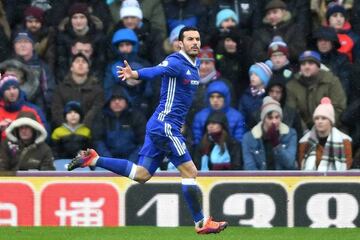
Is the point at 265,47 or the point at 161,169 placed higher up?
the point at 265,47

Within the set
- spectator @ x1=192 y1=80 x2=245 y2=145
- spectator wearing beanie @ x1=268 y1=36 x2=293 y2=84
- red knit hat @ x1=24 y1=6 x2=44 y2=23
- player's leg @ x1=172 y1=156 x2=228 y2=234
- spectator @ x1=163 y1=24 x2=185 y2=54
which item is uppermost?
red knit hat @ x1=24 y1=6 x2=44 y2=23

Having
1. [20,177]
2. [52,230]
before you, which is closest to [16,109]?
[20,177]

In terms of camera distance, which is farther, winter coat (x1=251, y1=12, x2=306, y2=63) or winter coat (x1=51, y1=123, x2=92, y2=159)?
winter coat (x1=251, y1=12, x2=306, y2=63)

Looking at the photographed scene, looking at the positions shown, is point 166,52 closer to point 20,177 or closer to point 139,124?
point 139,124

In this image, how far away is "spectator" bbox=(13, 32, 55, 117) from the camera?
14.3 meters

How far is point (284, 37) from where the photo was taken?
47.5ft

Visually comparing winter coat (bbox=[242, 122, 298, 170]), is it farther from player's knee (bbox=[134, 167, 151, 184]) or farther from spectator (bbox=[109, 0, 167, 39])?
player's knee (bbox=[134, 167, 151, 184])

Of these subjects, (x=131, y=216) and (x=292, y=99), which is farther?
(x=292, y=99)

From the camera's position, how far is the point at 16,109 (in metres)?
13.5

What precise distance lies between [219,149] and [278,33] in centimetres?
207

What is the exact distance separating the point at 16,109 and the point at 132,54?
5.22ft

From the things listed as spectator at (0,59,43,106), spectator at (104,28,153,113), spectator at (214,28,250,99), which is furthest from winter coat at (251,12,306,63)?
spectator at (0,59,43,106)

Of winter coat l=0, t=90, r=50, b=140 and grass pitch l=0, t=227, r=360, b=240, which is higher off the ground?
winter coat l=0, t=90, r=50, b=140

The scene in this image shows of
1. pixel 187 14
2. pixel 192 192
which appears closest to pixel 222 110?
pixel 187 14
